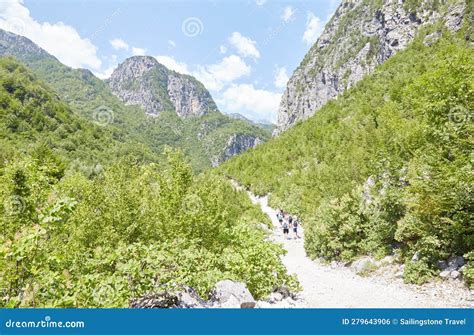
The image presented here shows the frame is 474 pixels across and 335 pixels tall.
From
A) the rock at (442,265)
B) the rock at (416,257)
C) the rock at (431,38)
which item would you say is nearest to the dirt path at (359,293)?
the rock at (416,257)

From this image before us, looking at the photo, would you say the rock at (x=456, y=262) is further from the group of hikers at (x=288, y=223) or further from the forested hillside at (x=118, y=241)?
the group of hikers at (x=288, y=223)

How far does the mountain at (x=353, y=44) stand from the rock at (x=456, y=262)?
200 feet

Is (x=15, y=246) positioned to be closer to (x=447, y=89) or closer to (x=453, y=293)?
(x=453, y=293)

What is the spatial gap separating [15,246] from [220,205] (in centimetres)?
1017

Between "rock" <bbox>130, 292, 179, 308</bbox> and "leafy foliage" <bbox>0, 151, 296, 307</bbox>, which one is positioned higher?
"leafy foliage" <bbox>0, 151, 296, 307</bbox>

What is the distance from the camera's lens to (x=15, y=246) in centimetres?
535

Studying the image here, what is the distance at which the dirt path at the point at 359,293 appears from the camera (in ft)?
36.7

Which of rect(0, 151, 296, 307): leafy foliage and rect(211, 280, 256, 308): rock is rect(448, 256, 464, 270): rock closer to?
rect(0, 151, 296, 307): leafy foliage

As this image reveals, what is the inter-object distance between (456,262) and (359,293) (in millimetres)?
3529

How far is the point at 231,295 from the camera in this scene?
9641mm

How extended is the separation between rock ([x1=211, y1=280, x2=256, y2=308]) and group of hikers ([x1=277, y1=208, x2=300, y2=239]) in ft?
62.8

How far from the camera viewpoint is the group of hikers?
95.2 feet

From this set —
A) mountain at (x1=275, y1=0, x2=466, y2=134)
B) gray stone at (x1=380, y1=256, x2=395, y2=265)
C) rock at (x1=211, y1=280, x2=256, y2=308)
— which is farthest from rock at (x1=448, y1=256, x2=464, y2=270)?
mountain at (x1=275, y1=0, x2=466, y2=134)

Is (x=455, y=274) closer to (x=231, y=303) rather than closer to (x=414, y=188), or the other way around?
(x=414, y=188)
